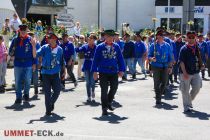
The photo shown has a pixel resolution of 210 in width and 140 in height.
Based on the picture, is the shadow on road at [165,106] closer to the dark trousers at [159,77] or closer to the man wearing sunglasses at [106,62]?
the dark trousers at [159,77]

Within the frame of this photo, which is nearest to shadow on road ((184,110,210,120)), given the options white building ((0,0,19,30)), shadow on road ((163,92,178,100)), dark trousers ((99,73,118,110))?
dark trousers ((99,73,118,110))

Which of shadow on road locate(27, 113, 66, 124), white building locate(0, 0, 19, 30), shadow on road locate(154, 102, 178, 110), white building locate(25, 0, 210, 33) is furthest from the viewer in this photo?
white building locate(25, 0, 210, 33)

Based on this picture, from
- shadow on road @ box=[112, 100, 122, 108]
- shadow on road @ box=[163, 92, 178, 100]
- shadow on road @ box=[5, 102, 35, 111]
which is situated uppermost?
shadow on road @ box=[5, 102, 35, 111]

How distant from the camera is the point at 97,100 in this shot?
44.4 ft

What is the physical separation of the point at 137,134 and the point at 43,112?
314 centimetres

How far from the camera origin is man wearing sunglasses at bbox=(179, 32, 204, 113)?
11555 millimetres

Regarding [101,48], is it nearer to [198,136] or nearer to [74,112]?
[74,112]

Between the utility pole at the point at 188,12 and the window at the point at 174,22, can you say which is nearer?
the utility pole at the point at 188,12

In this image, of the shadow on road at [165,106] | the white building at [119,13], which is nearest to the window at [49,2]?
the white building at [119,13]

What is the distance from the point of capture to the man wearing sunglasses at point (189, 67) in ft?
37.9

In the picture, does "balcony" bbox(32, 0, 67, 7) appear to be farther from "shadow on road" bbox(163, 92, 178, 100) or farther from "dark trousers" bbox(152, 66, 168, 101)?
"dark trousers" bbox(152, 66, 168, 101)

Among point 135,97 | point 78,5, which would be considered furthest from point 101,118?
point 78,5

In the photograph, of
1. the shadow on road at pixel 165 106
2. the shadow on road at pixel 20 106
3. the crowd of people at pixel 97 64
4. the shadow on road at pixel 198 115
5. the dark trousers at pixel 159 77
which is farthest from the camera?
the dark trousers at pixel 159 77

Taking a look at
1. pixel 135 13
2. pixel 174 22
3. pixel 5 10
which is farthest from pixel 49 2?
pixel 174 22
